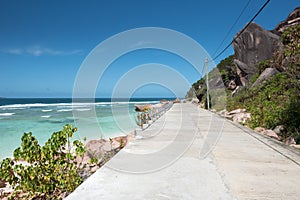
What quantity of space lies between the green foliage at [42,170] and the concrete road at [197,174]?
583mm

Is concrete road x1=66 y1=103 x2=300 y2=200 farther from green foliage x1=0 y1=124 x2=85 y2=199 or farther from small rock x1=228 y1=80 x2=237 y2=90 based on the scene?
small rock x1=228 y1=80 x2=237 y2=90

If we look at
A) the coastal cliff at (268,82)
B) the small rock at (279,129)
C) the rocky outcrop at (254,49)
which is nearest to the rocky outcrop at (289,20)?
the coastal cliff at (268,82)

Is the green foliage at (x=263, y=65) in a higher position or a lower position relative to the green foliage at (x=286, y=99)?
higher

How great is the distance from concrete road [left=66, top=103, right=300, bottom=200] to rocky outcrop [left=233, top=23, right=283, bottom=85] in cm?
1707

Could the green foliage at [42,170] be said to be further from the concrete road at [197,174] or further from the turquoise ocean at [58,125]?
the turquoise ocean at [58,125]

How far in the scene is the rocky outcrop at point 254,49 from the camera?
2041 centimetres

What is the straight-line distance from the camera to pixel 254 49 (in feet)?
68.4

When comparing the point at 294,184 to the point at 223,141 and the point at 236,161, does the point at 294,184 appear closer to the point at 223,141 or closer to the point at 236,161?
the point at 236,161

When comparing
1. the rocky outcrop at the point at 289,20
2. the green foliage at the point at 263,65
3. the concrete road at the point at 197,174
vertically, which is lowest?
the concrete road at the point at 197,174

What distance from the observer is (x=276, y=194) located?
288cm

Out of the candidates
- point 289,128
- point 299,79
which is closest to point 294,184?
point 289,128

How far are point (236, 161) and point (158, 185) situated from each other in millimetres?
2181

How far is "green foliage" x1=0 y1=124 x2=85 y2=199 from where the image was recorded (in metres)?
3.28

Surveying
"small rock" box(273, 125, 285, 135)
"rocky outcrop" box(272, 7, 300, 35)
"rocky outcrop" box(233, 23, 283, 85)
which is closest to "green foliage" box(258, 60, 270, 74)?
"rocky outcrop" box(233, 23, 283, 85)
